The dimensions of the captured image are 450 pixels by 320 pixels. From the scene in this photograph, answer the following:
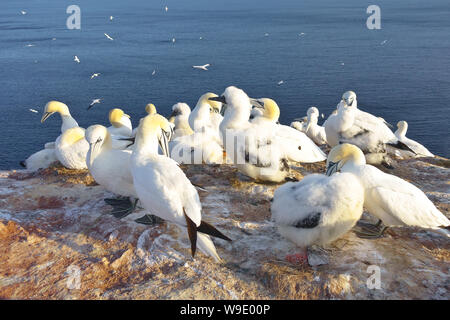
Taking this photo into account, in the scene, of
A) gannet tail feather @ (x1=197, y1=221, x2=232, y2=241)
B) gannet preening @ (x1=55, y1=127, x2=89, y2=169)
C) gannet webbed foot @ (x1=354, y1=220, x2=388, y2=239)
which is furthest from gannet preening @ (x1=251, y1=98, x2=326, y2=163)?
gannet preening @ (x1=55, y1=127, x2=89, y2=169)

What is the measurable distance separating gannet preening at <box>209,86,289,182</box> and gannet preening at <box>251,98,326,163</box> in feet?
0.43

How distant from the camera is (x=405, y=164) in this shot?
8.42 meters

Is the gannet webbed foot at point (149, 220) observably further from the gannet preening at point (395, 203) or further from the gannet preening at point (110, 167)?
the gannet preening at point (395, 203)

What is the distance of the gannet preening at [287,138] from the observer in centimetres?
668

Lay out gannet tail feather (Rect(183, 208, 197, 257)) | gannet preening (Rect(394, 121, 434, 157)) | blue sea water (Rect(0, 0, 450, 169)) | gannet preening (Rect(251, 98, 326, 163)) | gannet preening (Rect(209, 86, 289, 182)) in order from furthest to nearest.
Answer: blue sea water (Rect(0, 0, 450, 169))
gannet preening (Rect(394, 121, 434, 157))
gannet preening (Rect(251, 98, 326, 163))
gannet preening (Rect(209, 86, 289, 182))
gannet tail feather (Rect(183, 208, 197, 257))

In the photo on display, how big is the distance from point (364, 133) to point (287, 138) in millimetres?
1792

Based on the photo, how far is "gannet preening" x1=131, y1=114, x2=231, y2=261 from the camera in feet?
13.9

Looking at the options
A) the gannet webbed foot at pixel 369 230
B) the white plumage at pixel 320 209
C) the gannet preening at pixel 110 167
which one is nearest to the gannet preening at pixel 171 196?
the gannet preening at pixel 110 167

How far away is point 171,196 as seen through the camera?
14.2ft

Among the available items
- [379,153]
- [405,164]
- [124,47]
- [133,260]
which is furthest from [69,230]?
[124,47]

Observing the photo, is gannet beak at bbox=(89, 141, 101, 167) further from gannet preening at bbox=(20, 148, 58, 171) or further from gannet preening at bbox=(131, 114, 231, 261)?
gannet preening at bbox=(20, 148, 58, 171)

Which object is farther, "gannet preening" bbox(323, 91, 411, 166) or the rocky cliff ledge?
"gannet preening" bbox(323, 91, 411, 166)

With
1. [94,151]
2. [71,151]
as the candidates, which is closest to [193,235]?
[94,151]

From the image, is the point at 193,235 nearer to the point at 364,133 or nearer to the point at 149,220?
the point at 149,220
